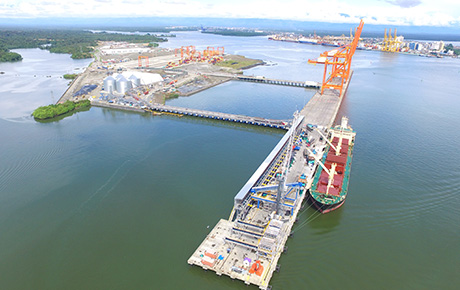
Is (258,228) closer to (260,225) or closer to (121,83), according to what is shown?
(260,225)

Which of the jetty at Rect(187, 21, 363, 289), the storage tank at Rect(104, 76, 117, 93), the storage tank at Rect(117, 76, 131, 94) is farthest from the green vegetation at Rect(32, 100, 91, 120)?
the jetty at Rect(187, 21, 363, 289)

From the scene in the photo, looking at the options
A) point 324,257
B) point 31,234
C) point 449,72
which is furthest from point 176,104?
point 449,72

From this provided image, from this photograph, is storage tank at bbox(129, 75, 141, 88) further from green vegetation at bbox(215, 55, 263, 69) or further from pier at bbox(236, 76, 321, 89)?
green vegetation at bbox(215, 55, 263, 69)

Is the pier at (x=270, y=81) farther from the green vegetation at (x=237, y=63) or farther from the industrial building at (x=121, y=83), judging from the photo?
the industrial building at (x=121, y=83)

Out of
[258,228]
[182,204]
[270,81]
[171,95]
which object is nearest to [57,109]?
[171,95]

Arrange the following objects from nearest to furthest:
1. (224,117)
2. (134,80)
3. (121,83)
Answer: (224,117) < (121,83) < (134,80)

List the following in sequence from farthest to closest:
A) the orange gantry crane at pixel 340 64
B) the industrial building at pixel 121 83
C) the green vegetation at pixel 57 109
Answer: the orange gantry crane at pixel 340 64 < the industrial building at pixel 121 83 < the green vegetation at pixel 57 109

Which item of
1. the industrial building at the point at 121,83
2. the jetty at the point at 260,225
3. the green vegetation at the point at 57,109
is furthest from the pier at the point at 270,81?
the jetty at the point at 260,225
